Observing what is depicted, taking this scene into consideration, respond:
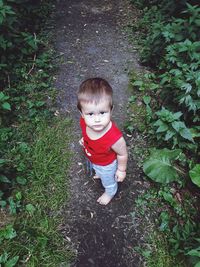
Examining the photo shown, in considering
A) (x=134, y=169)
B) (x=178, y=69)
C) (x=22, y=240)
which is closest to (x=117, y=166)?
(x=134, y=169)

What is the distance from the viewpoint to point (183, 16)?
566 cm

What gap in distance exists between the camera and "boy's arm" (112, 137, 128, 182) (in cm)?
309

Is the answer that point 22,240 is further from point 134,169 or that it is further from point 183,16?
point 183,16

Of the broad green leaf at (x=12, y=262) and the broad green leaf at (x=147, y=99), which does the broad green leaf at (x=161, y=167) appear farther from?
the broad green leaf at (x=12, y=262)

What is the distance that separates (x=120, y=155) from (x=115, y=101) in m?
1.97

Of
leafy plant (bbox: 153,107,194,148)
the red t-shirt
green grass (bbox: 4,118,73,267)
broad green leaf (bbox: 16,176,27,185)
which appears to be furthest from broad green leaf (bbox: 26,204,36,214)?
leafy plant (bbox: 153,107,194,148)

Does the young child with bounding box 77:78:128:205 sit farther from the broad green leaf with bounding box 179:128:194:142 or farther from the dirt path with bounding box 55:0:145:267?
the broad green leaf with bounding box 179:128:194:142

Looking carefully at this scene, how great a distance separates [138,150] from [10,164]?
157 cm

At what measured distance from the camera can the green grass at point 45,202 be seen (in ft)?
10.5

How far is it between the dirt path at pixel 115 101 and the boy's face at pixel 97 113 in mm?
1137

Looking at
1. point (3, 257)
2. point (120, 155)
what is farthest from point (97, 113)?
point (3, 257)

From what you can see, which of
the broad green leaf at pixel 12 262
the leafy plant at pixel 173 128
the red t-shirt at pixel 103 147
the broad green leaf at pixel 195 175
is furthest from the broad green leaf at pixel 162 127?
the broad green leaf at pixel 12 262

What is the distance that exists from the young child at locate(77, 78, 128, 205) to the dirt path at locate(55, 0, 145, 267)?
0.32m

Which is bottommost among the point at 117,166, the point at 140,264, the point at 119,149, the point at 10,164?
the point at 140,264
